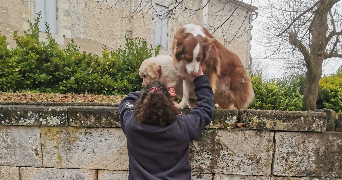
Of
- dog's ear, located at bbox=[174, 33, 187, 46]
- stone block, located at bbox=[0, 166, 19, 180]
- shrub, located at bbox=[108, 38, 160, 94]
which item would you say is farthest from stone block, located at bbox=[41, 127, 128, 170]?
shrub, located at bbox=[108, 38, 160, 94]

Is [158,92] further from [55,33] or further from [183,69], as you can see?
[55,33]

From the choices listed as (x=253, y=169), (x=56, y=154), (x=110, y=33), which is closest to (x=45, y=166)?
(x=56, y=154)

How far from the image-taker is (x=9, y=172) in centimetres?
267

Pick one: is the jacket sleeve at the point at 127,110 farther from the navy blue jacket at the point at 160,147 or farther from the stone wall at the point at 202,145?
the stone wall at the point at 202,145

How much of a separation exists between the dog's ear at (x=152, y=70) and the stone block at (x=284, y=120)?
103 cm

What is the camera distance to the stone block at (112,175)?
261 centimetres

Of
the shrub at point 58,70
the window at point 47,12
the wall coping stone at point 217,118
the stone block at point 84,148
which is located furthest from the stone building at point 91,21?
the stone block at point 84,148

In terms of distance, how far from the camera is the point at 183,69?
2.06m

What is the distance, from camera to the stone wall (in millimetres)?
2453

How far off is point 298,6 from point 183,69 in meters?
5.39

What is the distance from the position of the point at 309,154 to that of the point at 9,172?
3441 millimetres

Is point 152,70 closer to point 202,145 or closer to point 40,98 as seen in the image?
point 202,145

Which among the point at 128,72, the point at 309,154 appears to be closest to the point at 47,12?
the point at 128,72

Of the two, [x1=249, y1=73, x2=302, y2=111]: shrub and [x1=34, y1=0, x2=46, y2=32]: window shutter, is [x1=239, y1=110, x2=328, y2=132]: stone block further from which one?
[x1=34, y1=0, x2=46, y2=32]: window shutter
